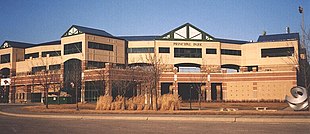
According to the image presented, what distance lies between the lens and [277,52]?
7625 cm

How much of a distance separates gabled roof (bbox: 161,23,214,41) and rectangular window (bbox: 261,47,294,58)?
12.8 m

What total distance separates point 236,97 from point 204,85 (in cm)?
707

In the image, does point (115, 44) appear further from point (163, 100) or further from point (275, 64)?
point (163, 100)

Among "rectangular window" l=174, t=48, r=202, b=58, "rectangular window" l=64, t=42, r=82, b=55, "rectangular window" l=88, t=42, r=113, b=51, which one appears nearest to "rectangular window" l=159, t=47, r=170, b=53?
"rectangular window" l=174, t=48, r=202, b=58

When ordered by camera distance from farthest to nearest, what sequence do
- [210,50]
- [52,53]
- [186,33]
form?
[52,53], [186,33], [210,50]

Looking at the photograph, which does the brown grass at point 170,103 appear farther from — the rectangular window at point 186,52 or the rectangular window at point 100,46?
the rectangular window at point 186,52

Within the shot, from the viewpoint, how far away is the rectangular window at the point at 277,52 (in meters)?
75.1

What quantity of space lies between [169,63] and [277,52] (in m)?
24.0

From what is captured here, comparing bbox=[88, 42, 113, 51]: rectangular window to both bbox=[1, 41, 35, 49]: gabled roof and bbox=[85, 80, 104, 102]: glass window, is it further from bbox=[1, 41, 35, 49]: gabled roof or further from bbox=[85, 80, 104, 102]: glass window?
bbox=[1, 41, 35, 49]: gabled roof

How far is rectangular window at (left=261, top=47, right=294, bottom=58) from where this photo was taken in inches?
2958

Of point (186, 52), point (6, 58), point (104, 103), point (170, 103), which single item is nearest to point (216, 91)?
point (186, 52)

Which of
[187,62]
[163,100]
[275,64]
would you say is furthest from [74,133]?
[275,64]

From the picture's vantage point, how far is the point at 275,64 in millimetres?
75375

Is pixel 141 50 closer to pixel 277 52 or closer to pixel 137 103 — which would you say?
pixel 277 52
